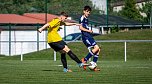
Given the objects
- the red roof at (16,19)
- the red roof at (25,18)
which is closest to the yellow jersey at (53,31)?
the red roof at (25,18)

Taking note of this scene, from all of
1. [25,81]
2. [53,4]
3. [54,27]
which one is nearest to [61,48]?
[54,27]

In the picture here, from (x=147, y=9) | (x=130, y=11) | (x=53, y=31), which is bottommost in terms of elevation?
(x=130, y=11)

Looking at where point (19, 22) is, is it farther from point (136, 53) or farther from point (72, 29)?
point (136, 53)

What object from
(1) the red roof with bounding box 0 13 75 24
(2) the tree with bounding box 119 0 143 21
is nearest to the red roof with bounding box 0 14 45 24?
(1) the red roof with bounding box 0 13 75 24

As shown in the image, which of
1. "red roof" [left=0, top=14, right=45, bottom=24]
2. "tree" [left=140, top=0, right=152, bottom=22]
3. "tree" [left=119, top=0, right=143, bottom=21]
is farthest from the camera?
"tree" [left=119, top=0, right=143, bottom=21]

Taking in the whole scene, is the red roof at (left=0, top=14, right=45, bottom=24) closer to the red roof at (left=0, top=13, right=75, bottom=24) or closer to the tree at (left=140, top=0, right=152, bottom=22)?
the red roof at (left=0, top=13, right=75, bottom=24)

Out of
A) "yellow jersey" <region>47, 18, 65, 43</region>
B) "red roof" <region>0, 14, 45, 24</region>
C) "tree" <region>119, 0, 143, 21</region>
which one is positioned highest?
"yellow jersey" <region>47, 18, 65, 43</region>

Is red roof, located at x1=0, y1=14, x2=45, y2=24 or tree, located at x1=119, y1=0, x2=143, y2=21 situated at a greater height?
red roof, located at x1=0, y1=14, x2=45, y2=24

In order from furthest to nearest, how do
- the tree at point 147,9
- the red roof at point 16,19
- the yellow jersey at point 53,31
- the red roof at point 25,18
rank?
the tree at point 147,9
the red roof at point 16,19
the red roof at point 25,18
the yellow jersey at point 53,31

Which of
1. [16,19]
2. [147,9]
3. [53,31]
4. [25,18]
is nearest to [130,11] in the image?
[147,9]

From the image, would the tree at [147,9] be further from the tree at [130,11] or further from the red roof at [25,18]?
the red roof at [25,18]

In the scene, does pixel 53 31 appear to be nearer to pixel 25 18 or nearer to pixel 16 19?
pixel 16 19

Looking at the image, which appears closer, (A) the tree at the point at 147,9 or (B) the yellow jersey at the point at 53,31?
(B) the yellow jersey at the point at 53,31

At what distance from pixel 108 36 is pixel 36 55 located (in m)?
5.99
